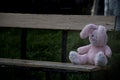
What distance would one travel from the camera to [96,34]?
383cm

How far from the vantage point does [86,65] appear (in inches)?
147

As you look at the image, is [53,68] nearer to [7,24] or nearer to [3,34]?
[7,24]

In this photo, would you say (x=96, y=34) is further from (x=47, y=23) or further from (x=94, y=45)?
(x=47, y=23)

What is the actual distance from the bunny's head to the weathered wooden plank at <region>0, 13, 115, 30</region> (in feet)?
1.48

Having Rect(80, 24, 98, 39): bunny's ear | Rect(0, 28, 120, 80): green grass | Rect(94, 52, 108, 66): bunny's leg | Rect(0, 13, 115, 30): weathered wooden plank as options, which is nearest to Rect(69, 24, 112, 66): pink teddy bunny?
Rect(80, 24, 98, 39): bunny's ear

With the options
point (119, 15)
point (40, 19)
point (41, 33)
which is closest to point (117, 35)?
point (119, 15)

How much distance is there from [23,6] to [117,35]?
5.22m

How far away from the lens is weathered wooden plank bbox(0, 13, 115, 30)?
435cm

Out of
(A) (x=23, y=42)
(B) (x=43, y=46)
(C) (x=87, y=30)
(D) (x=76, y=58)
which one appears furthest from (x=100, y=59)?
(B) (x=43, y=46)

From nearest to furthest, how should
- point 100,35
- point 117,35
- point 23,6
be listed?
1. point 100,35
2. point 117,35
3. point 23,6

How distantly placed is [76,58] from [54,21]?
93 cm

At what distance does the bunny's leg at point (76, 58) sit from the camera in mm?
→ 3702

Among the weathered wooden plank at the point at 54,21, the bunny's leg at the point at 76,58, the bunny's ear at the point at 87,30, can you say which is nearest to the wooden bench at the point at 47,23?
the weathered wooden plank at the point at 54,21

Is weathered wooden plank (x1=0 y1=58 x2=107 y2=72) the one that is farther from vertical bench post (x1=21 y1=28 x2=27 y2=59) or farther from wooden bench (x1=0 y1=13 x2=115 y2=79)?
vertical bench post (x1=21 y1=28 x2=27 y2=59)
